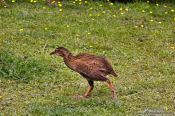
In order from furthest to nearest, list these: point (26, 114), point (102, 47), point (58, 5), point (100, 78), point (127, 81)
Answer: point (58, 5) < point (102, 47) < point (127, 81) < point (100, 78) < point (26, 114)

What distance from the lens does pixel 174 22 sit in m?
14.2

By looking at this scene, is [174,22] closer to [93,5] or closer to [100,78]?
[93,5]

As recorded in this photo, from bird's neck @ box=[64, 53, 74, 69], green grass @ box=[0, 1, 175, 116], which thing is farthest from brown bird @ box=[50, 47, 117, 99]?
green grass @ box=[0, 1, 175, 116]

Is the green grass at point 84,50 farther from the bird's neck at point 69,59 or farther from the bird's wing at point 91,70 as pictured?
the bird's neck at point 69,59

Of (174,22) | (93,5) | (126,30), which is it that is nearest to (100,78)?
(126,30)

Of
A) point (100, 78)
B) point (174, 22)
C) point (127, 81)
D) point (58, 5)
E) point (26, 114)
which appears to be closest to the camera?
point (26, 114)

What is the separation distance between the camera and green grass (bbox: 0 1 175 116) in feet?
26.6

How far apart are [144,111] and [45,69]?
2.56m

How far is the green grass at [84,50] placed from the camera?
809cm

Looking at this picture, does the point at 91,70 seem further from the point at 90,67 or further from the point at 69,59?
the point at 69,59

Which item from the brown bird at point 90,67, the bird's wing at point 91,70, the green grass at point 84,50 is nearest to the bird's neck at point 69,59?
the brown bird at point 90,67

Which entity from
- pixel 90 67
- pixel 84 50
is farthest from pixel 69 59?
pixel 84 50

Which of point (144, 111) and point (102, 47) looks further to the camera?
point (102, 47)

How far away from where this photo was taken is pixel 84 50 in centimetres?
1141
